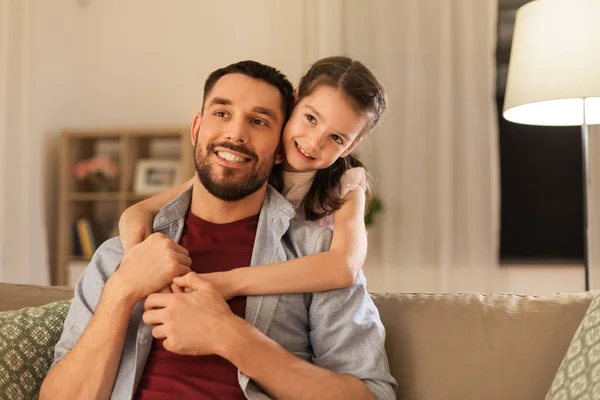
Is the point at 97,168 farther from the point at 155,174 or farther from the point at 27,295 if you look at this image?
the point at 27,295

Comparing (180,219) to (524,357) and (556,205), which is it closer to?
(524,357)

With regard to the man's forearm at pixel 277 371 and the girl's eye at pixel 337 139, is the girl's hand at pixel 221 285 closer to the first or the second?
the man's forearm at pixel 277 371

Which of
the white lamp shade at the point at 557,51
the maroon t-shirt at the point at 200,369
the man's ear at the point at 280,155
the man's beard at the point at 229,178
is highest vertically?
the white lamp shade at the point at 557,51

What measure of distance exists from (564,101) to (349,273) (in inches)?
63.5

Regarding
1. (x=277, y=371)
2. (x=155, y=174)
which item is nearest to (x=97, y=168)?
(x=155, y=174)

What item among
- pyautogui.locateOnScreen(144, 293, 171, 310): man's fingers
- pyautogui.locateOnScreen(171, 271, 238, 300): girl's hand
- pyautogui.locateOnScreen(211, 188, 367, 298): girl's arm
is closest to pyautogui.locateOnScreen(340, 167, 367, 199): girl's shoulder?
pyautogui.locateOnScreen(211, 188, 367, 298): girl's arm

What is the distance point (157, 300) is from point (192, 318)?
0.09 meters

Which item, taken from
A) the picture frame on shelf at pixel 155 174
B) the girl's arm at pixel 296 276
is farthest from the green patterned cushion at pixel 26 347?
the picture frame on shelf at pixel 155 174

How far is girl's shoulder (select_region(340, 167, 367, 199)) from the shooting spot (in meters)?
1.81

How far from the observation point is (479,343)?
149cm

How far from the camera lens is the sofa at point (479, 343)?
4.74 ft

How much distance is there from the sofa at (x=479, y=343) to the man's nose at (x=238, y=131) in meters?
0.48

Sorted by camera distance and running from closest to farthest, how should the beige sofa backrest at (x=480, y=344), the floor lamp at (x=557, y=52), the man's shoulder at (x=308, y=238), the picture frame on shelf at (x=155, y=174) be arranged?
1. the beige sofa backrest at (x=480, y=344)
2. the man's shoulder at (x=308, y=238)
3. the floor lamp at (x=557, y=52)
4. the picture frame on shelf at (x=155, y=174)

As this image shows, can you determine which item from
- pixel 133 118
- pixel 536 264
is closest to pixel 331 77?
pixel 536 264
